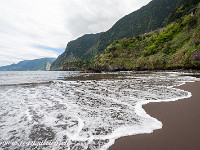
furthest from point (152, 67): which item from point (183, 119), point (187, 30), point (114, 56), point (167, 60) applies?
point (183, 119)

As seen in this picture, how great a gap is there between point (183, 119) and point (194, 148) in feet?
6.44

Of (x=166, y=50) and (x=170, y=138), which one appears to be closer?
(x=170, y=138)

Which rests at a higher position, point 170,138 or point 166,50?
point 166,50

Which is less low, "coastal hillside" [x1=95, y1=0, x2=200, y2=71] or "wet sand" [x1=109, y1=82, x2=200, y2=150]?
"coastal hillside" [x1=95, y1=0, x2=200, y2=71]

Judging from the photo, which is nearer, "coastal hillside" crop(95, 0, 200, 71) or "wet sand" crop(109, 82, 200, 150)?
"wet sand" crop(109, 82, 200, 150)

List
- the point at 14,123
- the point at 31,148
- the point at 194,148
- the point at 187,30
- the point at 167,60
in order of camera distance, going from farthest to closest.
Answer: the point at 187,30 < the point at 167,60 < the point at 14,123 < the point at 31,148 < the point at 194,148

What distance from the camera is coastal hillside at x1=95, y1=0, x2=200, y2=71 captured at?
44888 millimetres

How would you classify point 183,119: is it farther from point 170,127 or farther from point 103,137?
point 103,137

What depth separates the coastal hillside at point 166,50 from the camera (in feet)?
147

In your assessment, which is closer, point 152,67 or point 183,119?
point 183,119

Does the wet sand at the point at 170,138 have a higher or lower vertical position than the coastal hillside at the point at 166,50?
lower

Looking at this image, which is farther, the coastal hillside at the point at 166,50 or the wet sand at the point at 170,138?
the coastal hillside at the point at 166,50

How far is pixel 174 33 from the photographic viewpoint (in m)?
77.4

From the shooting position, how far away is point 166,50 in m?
64.8
